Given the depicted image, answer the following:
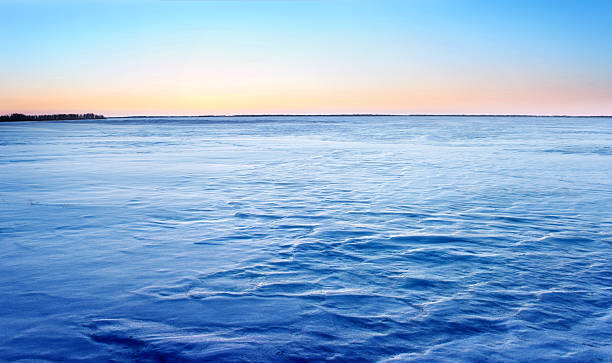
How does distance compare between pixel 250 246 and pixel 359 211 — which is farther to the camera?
pixel 359 211

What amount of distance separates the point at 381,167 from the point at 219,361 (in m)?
10.5

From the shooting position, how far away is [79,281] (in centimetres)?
365

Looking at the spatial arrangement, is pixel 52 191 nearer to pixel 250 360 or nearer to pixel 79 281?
pixel 79 281

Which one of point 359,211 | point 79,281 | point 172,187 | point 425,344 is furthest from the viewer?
point 172,187

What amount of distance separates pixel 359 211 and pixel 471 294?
124 inches

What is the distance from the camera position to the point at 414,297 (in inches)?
132

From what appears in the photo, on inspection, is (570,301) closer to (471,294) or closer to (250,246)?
(471,294)

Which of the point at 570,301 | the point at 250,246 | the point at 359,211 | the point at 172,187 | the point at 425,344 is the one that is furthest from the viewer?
the point at 172,187

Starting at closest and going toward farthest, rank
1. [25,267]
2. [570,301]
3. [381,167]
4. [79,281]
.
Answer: [570,301] → [79,281] → [25,267] → [381,167]

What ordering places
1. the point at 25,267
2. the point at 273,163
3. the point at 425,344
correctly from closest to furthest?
the point at 425,344 < the point at 25,267 < the point at 273,163

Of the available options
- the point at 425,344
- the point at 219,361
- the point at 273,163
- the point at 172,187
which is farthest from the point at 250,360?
the point at 273,163

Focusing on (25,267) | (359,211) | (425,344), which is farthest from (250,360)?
(359,211)

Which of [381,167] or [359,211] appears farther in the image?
[381,167]

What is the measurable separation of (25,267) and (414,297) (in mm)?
3502
